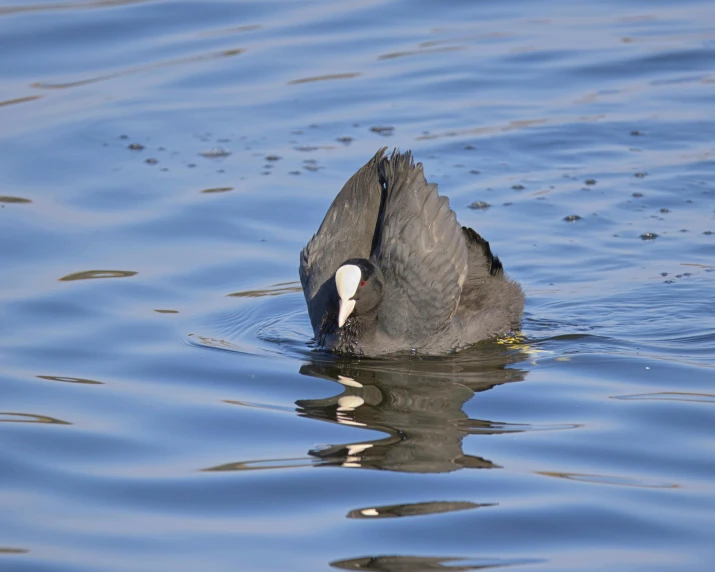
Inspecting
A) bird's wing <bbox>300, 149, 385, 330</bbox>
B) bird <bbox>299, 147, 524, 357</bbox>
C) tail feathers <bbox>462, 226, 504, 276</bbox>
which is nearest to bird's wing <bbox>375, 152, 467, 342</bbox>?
bird <bbox>299, 147, 524, 357</bbox>

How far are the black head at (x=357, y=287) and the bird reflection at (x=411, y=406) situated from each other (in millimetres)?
307

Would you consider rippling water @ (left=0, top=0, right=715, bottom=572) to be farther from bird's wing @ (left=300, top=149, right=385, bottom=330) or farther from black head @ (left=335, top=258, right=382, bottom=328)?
bird's wing @ (left=300, top=149, right=385, bottom=330)

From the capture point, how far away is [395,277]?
21.3ft

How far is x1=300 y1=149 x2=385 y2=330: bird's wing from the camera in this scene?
668cm

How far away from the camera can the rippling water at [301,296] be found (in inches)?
169

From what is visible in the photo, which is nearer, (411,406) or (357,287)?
(411,406)

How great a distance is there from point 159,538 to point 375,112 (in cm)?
681

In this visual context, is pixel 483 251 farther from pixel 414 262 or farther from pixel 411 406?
pixel 411 406

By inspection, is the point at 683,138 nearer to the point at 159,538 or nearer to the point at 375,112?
the point at 375,112

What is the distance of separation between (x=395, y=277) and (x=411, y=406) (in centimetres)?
116

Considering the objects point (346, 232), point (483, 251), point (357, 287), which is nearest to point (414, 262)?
point (357, 287)

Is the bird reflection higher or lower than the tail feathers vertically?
lower

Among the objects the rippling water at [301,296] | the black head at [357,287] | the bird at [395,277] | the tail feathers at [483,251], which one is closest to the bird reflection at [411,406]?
the rippling water at [301,296]

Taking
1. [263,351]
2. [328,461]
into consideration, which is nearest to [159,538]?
[328,461]
